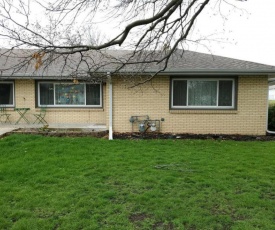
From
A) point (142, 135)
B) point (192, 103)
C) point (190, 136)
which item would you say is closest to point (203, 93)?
point (192, 103)

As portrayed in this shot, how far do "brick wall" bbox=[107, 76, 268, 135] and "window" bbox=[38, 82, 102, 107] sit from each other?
8.10 ft

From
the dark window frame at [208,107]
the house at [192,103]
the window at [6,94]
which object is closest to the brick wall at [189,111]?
the house at [192,103]

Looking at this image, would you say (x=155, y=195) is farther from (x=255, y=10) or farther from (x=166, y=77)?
(x=166, y=77)

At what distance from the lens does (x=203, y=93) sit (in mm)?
10242

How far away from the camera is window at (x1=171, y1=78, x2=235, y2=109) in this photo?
10.2 meters

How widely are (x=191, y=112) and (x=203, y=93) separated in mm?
909

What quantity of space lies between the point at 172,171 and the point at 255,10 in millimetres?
3834

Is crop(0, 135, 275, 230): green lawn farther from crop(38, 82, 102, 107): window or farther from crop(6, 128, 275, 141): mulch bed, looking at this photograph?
crop(38, 82, 102, 107): window

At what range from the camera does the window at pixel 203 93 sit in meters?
10.2

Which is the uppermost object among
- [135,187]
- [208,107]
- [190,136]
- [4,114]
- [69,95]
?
[69,95]

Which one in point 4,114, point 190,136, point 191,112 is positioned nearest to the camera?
→ point 190,136

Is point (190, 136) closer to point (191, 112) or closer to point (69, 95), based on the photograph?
point (191, 112)

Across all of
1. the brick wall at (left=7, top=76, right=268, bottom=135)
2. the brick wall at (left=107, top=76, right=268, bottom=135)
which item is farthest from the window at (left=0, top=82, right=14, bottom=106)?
the brick wall at (left=107, top=76, right=268, bottom=135)

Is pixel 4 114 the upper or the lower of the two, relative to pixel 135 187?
upper
